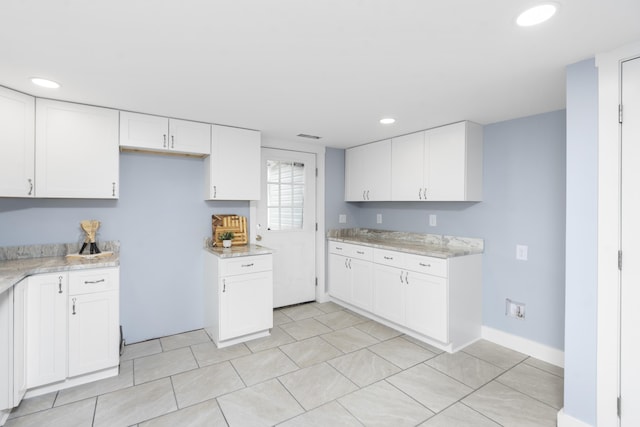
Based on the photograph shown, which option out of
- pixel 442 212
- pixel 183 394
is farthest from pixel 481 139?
pixel 183 394

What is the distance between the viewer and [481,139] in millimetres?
3193

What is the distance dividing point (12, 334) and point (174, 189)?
5.53 feet

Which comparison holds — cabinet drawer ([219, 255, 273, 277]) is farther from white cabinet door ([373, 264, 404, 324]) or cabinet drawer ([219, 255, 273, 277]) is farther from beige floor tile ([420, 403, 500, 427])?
beige floor tile ([420, 403, 500, 427])

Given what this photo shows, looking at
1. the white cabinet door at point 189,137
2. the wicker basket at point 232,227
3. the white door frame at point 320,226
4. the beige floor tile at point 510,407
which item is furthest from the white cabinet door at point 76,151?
the beige floor tile at point 510,407

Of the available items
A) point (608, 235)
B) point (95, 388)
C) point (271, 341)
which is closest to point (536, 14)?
point (608, 235)

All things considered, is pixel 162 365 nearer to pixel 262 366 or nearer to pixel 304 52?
pixel 262 366

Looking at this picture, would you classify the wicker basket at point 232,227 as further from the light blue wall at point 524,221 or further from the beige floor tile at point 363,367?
the light blue wall at point 524,221

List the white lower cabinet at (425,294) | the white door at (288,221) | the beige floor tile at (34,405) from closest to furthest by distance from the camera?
the beige floor tile at (34,405) → the white lower cabinet at (425,294) → the white door at (288,221)

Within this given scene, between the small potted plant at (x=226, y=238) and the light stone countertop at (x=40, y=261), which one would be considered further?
the small potted plant at (x=226, y=238)

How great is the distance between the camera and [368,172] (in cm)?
411

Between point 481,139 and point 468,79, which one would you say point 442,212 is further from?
point 468,79

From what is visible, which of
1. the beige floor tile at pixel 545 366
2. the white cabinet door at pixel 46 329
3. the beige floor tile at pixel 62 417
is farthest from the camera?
the beige floor tile at pixel 545 366

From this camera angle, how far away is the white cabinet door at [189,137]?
2949mm

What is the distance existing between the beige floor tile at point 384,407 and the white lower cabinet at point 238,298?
1.25 m
